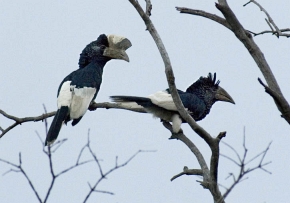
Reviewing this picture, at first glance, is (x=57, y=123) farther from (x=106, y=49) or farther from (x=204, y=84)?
(x=204, y=84)

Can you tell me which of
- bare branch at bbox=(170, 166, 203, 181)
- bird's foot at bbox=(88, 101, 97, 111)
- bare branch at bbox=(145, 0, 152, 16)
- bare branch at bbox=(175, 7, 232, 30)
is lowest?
bare branch at bbox=(170, 166, 203, 181)

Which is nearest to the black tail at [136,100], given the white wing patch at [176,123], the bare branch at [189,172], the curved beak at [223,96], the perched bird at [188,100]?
the perched bird at [188,100]

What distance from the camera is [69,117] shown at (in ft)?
21.4

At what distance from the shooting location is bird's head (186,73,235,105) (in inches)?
292

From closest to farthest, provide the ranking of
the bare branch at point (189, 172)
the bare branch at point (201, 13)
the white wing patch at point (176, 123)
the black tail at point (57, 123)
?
the bare branch at point (201, 13)
the bare branch at point (189, 172)
the white wing patch at point (176, 123)
the black tail at point (57, 123)

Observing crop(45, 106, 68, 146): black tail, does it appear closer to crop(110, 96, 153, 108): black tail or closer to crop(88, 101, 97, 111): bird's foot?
crop(88, 101, 97, 111): bird's foot

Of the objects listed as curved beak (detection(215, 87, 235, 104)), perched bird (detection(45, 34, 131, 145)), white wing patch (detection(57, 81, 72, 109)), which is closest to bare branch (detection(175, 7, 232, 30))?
perched bird (detection(45, 34, 131, 145))

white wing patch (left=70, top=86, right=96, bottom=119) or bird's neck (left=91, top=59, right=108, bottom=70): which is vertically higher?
bird's neck (left=91, top=59, right=108, bottom=70)

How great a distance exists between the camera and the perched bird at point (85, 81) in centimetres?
647

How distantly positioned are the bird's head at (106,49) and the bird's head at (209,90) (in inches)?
29.4

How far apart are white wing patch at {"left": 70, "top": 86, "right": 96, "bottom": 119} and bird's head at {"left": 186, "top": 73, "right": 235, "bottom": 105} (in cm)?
112

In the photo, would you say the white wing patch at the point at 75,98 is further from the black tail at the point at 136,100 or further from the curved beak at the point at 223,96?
the curved beak at the point at 223,96

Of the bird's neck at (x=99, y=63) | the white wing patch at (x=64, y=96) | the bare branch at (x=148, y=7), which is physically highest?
the bird's neck at (x=99, y=63)

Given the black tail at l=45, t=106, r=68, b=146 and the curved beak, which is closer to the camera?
the black tail at l=45, t=106, r=68, b=146
